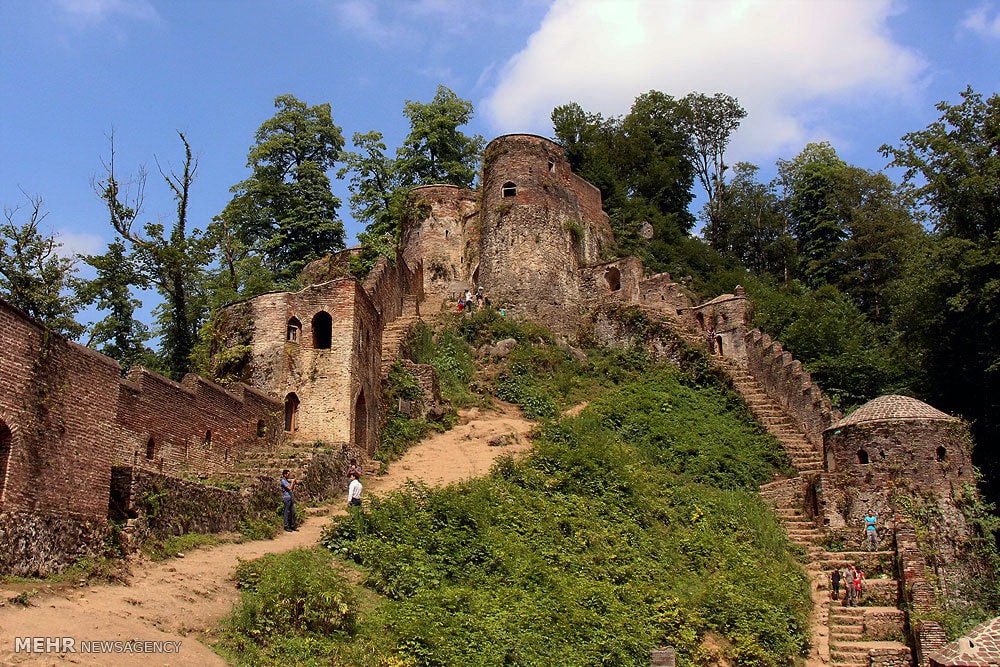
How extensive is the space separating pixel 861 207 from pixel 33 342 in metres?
38.1

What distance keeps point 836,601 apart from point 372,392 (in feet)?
38.1

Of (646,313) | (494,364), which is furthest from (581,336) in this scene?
(494,364)

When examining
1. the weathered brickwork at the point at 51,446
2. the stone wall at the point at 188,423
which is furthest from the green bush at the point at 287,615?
the stone wall at the point at 188,423

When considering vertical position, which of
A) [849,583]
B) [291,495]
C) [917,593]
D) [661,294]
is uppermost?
[661,294]

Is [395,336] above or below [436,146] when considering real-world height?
below

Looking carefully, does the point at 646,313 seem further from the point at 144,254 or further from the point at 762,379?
the point at 144,254

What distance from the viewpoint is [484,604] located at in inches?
561

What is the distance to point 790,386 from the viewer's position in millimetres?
25750

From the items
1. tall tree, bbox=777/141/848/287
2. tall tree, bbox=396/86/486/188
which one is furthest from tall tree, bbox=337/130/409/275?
tall tree, bbox=777/141/848/287

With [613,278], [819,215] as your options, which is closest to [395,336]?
[613,278]

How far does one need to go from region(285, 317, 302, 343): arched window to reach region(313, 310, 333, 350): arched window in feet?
1.30

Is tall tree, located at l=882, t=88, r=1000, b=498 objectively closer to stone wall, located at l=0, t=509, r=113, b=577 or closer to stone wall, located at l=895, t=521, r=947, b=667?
stone wall, located at l=895, t=521, r=947, b=667

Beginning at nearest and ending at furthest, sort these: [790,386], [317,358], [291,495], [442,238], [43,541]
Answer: [43,541] → [291,495] → [317,358] → [790,386] → [442,238]

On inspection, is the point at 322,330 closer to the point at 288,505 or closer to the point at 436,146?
the point at 288,505
